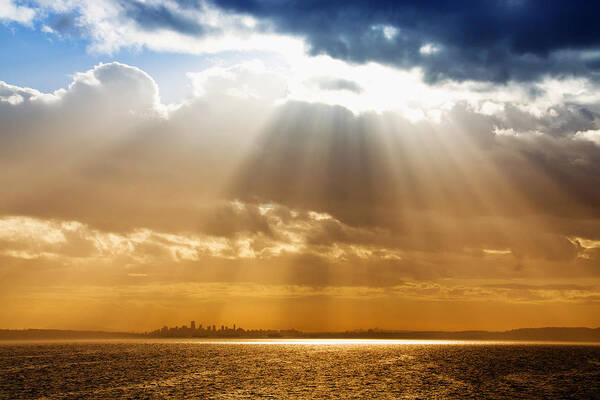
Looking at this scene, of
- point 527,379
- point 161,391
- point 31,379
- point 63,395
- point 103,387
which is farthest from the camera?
point 527,379

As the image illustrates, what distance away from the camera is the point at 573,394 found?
94.9 meters

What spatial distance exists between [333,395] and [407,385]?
2406 centimetres

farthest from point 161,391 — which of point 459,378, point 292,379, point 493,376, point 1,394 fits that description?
point 493,376

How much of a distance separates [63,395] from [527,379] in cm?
10276

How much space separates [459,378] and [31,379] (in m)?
99.5

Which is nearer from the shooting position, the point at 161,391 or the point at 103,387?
the point at 161,391

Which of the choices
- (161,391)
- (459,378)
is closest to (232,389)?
(161,391)

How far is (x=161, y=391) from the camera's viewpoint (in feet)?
310

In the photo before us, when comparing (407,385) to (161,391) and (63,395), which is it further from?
(63,395)

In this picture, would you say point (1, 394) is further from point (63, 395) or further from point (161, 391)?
point (161, 391)

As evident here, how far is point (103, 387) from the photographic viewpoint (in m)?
100

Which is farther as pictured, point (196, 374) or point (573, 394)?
point (196, 374)

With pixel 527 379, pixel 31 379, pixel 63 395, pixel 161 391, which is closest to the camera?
pixel 63 395

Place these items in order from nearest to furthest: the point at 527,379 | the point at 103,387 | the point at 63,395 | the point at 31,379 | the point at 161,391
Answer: the point at 63,395 < the point at 161,391 < the point at 103,387 < the point at 31,379 < the point at 527,379
